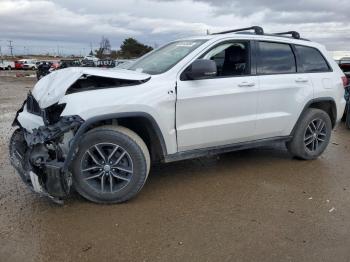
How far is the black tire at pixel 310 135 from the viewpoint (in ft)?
19.4

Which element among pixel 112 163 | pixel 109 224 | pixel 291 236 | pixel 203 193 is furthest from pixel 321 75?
pixel 109 224

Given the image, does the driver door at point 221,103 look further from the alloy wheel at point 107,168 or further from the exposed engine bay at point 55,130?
the alloy wheel at point 107,168

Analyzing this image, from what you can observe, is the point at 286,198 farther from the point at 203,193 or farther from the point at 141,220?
the point at 141,220

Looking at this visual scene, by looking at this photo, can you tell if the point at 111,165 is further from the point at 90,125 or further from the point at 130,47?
the point at 130,47

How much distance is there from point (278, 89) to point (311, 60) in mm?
965

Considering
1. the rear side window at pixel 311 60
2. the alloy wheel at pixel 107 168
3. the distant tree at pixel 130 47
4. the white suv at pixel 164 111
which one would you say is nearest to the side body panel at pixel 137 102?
the white suv at pixel 164 111

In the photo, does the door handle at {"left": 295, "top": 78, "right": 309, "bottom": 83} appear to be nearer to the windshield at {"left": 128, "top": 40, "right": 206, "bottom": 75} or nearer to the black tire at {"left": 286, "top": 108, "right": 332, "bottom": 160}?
the black tire at {"left": 286, "top": 108, "right": 332, "bottom": 160}

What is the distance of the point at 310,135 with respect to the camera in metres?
6.06

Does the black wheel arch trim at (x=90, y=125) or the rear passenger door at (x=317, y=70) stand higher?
the rear passenger door at (x=317, y=70)

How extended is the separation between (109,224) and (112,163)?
2.23 ft

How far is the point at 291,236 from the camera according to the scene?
12.1 feet

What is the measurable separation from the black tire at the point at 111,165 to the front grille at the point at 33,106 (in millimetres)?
767

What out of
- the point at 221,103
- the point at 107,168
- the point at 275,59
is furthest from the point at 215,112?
the point at 107,168

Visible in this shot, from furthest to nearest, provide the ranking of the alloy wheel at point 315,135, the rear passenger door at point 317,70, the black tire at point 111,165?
the alloy wheel at point 315,135
the rear passenger door at point 317,70
the black tire at point 111,165
